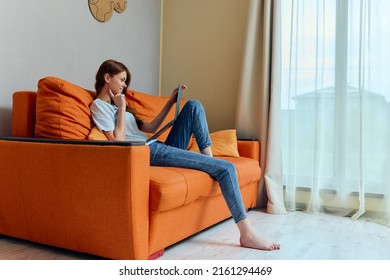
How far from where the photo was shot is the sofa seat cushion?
1.73m

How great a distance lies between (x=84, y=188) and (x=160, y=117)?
2.58 feet

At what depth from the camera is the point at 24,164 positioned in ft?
6.30

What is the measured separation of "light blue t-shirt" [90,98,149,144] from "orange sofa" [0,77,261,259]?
5 centimetres

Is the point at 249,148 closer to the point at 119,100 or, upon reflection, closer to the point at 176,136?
the point at 176,136

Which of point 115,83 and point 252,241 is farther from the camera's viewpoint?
point 115,83

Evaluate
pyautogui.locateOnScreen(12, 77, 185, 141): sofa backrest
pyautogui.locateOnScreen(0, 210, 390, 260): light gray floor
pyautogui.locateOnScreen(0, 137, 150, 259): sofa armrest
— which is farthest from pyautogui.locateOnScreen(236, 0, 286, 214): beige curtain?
pyautogui.locateOnScreen(0, 137, 150, 259): sofa armrest

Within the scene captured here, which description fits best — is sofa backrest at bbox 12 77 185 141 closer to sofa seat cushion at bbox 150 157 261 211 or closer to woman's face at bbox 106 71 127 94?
woman's face at bbox 106 71 127 94

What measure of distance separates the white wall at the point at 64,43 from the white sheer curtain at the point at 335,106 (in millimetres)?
1190

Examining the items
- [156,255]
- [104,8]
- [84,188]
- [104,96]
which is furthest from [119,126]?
[104,8]

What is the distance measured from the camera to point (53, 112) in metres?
2.01

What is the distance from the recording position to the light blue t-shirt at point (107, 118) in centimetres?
210

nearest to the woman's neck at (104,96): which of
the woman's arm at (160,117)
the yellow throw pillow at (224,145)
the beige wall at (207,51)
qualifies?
the woman's arm at (160,117)

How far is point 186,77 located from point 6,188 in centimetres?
206

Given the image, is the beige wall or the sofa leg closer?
the sofa leg
